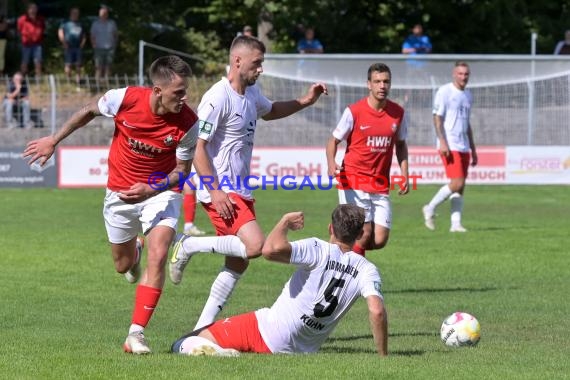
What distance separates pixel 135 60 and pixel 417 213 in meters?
15.0

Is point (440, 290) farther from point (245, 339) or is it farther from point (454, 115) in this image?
point (454, 115)

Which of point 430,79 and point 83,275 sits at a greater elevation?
point 430,79

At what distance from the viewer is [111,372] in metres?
7.30

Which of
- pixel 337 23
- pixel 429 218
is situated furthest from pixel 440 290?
pixel 337 23

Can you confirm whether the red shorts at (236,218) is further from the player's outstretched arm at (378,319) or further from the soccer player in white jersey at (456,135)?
the soccer player in white jersey at (456,135)

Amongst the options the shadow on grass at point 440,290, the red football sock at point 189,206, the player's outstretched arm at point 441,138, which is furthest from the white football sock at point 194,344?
the player's outstretched arm at point 441,138

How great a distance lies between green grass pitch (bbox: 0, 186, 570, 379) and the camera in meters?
7.53

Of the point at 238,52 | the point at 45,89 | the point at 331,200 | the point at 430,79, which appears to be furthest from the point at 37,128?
the point at 238,52

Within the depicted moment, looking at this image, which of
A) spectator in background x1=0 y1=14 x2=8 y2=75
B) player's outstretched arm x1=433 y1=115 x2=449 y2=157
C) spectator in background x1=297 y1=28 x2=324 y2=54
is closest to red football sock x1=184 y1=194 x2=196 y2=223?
player's outstretched arm x1=433 y1=115 x2=449 y2=157

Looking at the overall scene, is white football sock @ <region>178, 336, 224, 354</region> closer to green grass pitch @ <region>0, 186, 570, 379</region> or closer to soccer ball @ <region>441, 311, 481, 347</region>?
green grass pitch @ <region>0, 186, 570, 379</region>

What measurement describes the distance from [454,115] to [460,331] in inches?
370

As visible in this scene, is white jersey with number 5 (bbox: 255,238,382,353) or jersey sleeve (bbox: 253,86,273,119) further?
jersey sleeve (bbox: 253,86,273,119)

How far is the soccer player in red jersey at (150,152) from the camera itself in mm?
8445

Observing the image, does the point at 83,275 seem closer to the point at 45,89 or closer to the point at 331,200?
the point at 331,200
